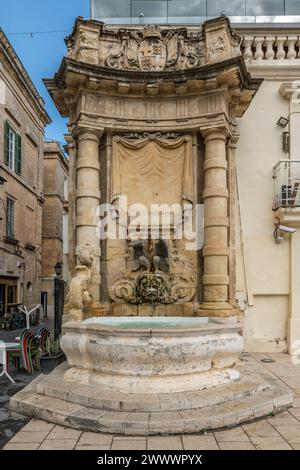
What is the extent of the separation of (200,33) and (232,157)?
8.73 ft

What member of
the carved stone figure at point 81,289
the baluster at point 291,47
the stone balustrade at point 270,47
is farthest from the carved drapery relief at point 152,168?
the baluster at point 291,47

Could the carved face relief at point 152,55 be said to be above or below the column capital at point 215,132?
above

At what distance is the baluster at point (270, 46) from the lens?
9773mm

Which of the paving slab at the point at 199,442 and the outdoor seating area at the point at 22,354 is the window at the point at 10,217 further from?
the paving slab at the point at 199,442

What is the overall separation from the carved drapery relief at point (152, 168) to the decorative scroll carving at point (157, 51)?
1.47m

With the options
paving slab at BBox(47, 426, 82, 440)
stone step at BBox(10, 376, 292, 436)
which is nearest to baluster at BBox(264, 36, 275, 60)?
stone step at BBox(10, 376, 292, 436)

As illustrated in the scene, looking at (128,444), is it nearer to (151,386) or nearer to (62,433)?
(62,433)

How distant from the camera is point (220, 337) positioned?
5.32 meters

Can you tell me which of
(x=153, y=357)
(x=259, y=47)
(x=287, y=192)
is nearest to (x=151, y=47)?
(x=259, y=47)

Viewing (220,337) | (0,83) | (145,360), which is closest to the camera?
(145,360)

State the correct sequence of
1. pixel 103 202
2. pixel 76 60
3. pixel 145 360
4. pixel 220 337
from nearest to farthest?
pixel 145 360, pixel 220 337, pixel 76 60, pixel 103 202

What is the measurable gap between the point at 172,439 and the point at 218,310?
4.15 meters
